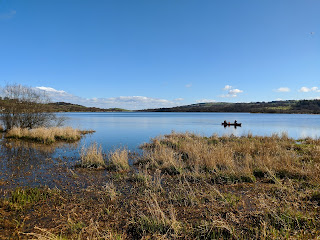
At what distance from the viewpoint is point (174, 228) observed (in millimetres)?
4039

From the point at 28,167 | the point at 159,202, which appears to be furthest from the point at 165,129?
the point at 159,202

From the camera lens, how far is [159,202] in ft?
18.6

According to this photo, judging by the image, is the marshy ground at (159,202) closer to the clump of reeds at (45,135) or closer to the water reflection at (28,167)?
the water reflection at (28,167)

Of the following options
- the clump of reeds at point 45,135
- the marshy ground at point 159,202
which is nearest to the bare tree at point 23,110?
the clump of reeds at point 45,135

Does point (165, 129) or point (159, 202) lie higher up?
point (159, 202)

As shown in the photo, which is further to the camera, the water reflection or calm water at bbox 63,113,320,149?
calm water at bbox 63,113,320,149

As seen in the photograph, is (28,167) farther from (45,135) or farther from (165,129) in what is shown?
(165,129)

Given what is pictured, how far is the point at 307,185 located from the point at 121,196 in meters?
6.48

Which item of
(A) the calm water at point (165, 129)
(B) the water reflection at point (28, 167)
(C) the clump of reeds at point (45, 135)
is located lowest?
(A) the calm water at point (165, 129)

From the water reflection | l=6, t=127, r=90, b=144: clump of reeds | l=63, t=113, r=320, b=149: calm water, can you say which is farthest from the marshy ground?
l=63, t=113, r=320, b=149: calm water

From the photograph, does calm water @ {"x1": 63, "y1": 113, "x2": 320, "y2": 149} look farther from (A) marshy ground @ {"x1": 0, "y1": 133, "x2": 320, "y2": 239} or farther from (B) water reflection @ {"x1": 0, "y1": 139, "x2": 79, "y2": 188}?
(A) marshy ground @ {"x1": 0, "y1": 133, "x2": 320, "y2": 239}

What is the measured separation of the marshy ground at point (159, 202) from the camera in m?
4.12

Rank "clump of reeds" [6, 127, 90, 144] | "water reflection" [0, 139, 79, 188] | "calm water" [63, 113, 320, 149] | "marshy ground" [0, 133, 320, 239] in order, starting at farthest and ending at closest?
1. "calm water" [63, 113, 320, 149]
2. "clump of reeds" [6, 127, 90, 144]
3. "water reflection" [0, 139, 79, 188]
4. "marshy ground" [0, 133, 320, 239]

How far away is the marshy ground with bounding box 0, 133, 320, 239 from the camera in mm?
4125
